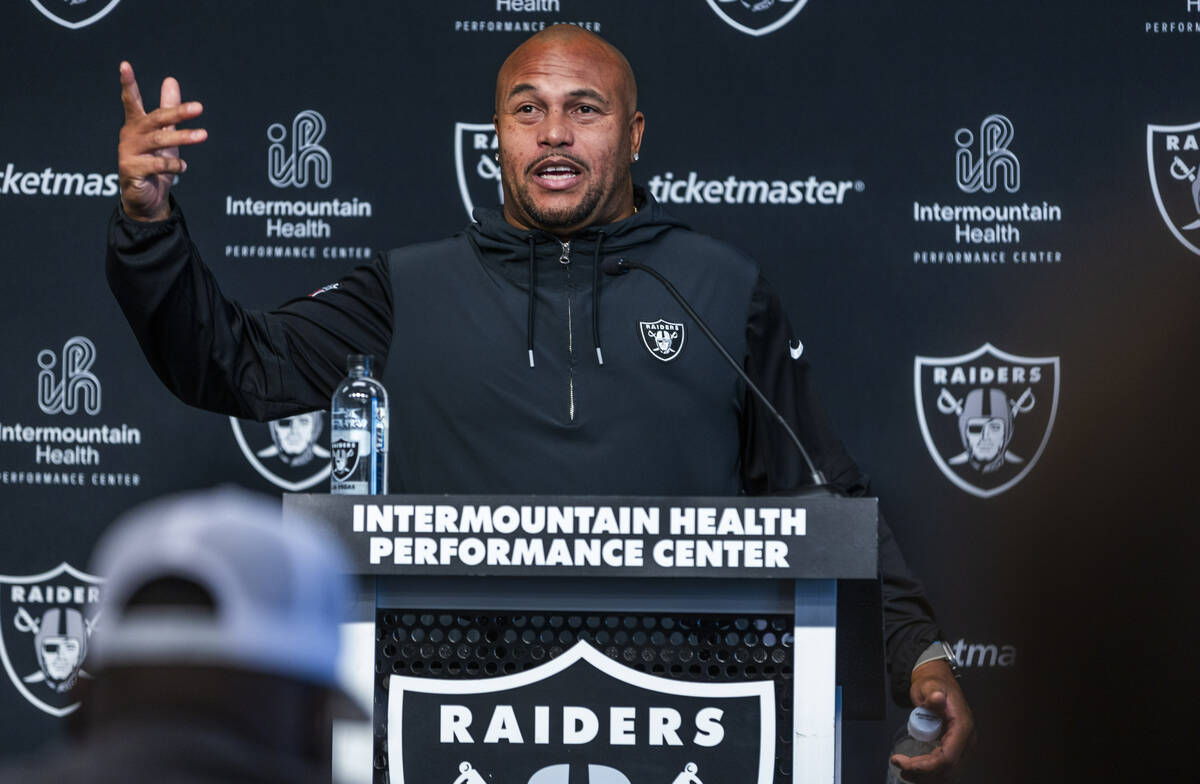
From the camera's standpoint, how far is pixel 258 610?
546mm

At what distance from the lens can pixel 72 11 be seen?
3.21 meters

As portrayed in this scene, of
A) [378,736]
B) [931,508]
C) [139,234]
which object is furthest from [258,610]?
[931,508]

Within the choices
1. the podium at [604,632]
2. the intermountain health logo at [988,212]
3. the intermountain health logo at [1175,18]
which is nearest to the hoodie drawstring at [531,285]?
the podium at [604,632]

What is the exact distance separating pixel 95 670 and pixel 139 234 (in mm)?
1357

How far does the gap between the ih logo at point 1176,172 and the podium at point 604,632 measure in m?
2.06

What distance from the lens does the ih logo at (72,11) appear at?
3.21 metres

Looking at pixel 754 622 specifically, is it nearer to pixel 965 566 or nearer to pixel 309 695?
pixel 309 695

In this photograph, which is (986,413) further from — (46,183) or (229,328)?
(46,183)

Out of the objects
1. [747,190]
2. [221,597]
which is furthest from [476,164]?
[221,597]

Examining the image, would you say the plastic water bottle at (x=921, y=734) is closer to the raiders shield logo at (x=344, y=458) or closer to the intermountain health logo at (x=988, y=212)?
the raiders shield logo at (x=344, y=458)

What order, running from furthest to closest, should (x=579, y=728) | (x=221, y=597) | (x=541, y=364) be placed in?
(x=541, y=364) < (x=579, y=728) < (x=221, y=597)

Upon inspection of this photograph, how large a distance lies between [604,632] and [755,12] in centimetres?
207

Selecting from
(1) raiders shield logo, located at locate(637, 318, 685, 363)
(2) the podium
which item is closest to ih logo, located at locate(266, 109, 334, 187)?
(1) raiders shield logo, located at locate(637, 318, 685, 363)

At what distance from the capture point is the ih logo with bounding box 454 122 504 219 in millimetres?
3170
